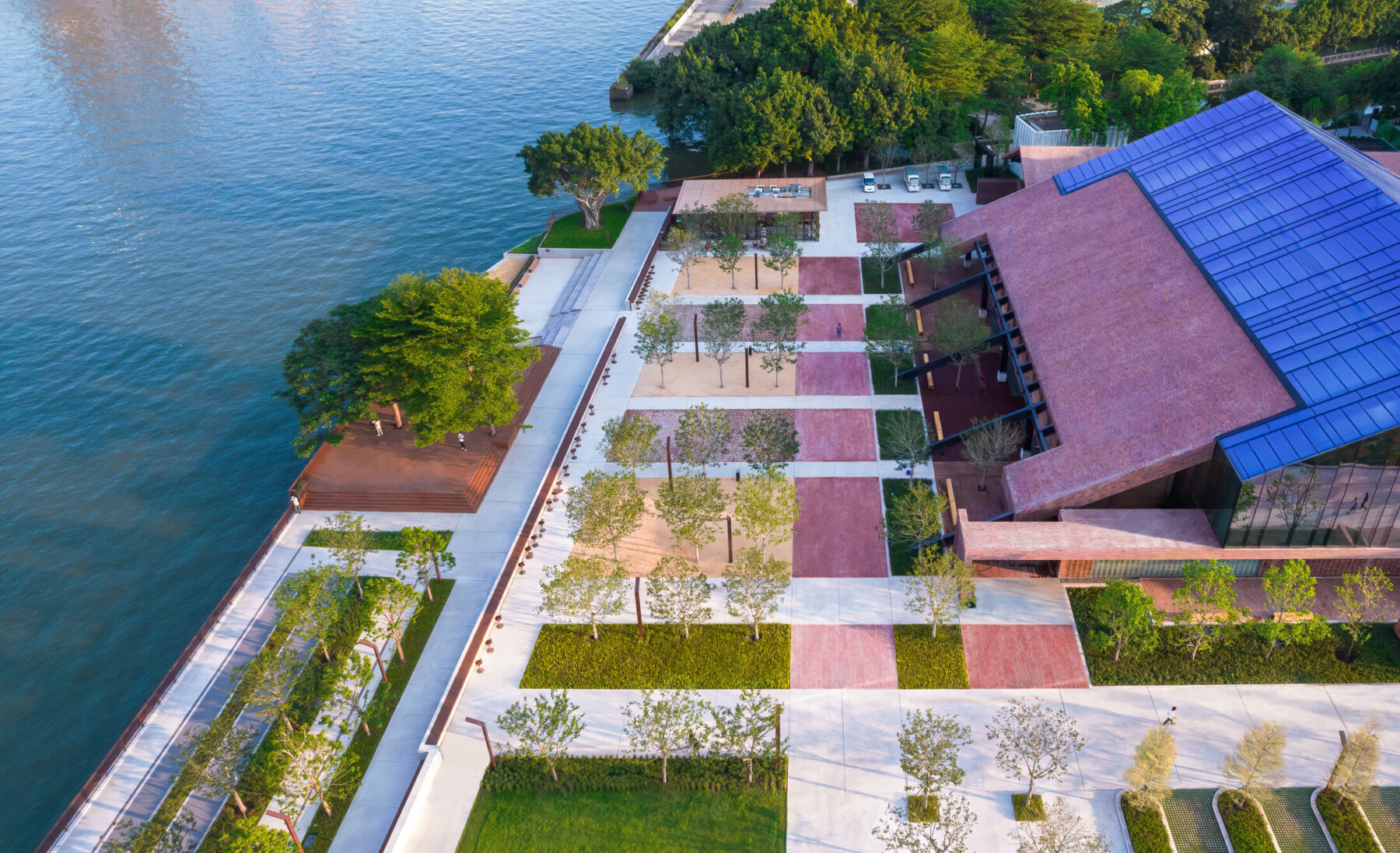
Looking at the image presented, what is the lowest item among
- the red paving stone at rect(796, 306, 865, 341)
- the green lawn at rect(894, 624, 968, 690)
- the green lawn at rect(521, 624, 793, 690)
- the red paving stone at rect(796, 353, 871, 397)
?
the green lawn at rect(894, 624, 968, 690)

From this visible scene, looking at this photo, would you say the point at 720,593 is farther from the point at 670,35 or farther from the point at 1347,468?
the point at 670,35

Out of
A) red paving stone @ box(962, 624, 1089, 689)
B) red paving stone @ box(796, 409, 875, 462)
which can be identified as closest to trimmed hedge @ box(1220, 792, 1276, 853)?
red paving stone @ box(962, 624, 1089, 689)

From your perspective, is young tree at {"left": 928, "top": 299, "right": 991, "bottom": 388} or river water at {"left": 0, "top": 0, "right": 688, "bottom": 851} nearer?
river water at {"left": 0, "top": 0, "right": 688, "bottom": 851}

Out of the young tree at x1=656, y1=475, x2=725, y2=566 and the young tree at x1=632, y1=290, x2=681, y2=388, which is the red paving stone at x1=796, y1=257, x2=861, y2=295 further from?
the young tree at x1=656, y1=475, x2=725, y2=566

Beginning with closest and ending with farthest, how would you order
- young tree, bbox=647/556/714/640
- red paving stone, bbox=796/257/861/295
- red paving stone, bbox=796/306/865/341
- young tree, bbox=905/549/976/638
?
young tree, bbox=905/549/976/638 < young tree, bbox=647/556/714/640 < red paving stone, bbox=796/306/865/341 < red paving stone, bbox=796/257/861/295

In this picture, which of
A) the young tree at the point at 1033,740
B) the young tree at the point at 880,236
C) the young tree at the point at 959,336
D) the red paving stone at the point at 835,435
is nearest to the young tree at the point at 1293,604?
the young tree at the point at 1033,740

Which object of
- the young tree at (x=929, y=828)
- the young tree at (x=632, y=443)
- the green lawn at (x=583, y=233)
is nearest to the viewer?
the young tree at (x=929, y=828)

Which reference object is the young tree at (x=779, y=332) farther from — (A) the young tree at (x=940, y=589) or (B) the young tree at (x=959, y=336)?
(A) the young tree at (x=940, y=589)

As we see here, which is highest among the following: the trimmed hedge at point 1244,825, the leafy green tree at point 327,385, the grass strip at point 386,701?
the leafy green tree at point 327,385
